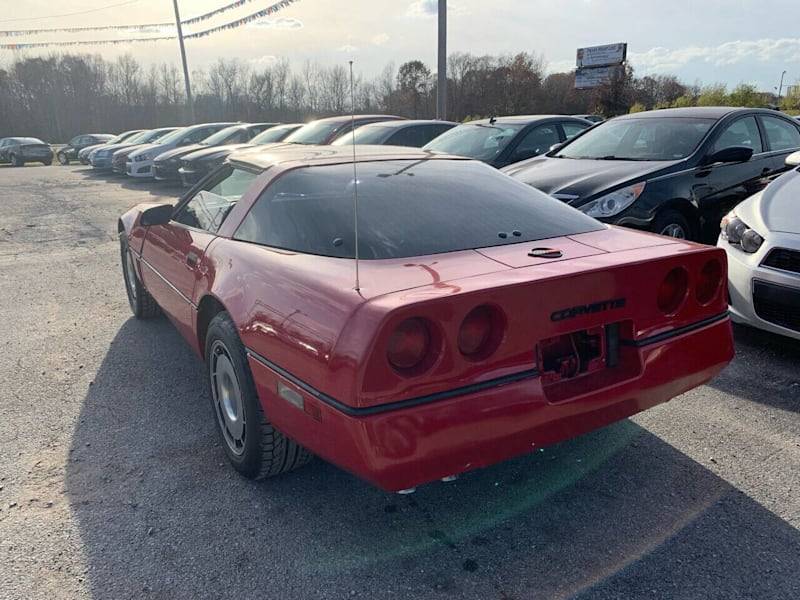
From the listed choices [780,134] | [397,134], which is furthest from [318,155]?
[397,134]

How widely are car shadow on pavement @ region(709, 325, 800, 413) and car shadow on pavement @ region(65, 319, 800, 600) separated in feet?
2.79

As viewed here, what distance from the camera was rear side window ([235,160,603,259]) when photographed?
2451mm

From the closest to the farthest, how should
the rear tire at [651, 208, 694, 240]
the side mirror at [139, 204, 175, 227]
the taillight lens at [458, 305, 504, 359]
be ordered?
the taillight lens at [458, 305, 504, 359] < the side mirror at [139, 204, 175, 227] < the rear tire at [651, 208, 694, 240]

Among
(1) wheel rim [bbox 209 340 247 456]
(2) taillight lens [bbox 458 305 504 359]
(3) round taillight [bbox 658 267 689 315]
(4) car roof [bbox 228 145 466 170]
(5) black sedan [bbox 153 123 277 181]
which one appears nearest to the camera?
(2) taillight lens [bbox 458 305 504 359]

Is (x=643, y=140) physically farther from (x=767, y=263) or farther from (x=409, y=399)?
(x=409, y=399)

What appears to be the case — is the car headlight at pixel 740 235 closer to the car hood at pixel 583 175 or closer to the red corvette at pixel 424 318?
the car hood at pixel 583 175

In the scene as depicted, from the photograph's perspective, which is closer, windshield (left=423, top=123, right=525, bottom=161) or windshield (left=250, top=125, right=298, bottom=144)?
windshield (left=423, top=123, right=525, bottom=161)

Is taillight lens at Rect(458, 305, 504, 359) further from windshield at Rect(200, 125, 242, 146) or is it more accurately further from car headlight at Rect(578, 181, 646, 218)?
windshield at Rect(200, 125, 242, 146)

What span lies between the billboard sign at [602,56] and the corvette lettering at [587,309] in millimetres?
38907

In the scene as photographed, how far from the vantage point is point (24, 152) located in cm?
2805

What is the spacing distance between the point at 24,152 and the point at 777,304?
105ft

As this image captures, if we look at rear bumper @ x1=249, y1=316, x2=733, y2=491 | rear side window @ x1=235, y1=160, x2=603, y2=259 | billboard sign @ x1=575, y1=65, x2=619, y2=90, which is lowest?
rear bumper @ x1=249, y1=316, x2=733, y2=491

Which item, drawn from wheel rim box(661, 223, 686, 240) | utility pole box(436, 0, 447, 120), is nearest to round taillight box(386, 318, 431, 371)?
wheel rim box(661, 223, 686, 240)

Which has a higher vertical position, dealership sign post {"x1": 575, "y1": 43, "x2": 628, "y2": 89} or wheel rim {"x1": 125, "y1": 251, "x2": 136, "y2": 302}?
dealership sign post {"x1": 575, "y1": 43, "x2": 628, "y2": 89}
